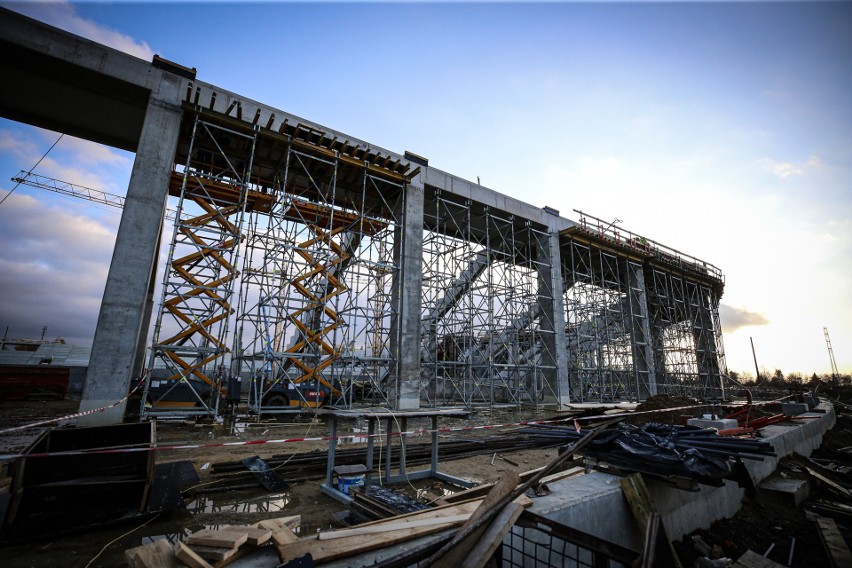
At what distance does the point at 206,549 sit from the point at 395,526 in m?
1.20

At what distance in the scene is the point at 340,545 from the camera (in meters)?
2.34

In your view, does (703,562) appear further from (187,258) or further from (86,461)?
(187,258)

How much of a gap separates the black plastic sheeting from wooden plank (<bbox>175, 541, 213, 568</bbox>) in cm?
402

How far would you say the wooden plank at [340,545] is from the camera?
2.23m

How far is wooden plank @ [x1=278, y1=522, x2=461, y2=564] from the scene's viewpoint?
2.23 m

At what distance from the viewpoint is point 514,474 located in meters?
2.88

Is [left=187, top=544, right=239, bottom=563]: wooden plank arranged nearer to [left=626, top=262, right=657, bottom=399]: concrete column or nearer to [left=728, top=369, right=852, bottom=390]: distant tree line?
[left=626, top=262, right=657, bottom=399]: concrete column

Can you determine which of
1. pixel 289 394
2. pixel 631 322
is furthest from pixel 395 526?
pixel 631 322

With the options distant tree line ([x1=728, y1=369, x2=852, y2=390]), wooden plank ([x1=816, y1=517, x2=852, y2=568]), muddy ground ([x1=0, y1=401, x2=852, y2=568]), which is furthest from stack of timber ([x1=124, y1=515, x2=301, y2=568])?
distant tree line ([x1=728, y1=369, x2=852, y2=390])

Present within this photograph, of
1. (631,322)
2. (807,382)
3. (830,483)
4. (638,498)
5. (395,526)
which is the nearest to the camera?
(395,526)

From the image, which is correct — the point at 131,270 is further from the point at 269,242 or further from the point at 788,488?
the point at 788,488

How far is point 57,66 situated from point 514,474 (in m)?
15.6

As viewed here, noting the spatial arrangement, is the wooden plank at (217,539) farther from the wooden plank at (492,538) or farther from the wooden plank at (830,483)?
the wooden plank at (830,483)

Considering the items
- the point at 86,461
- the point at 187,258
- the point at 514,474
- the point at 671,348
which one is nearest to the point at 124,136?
the point at 187,258
